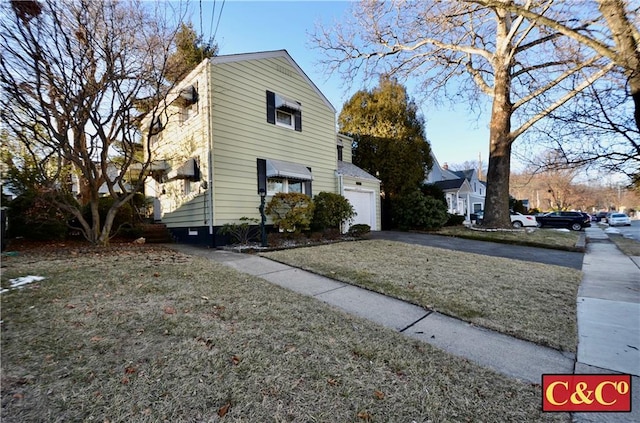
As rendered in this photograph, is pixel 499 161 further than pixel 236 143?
Yes

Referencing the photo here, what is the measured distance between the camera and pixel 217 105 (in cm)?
882

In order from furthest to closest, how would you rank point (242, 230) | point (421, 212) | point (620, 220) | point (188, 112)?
point (620, 220) < point (421, 212) < point (188, 112) < point (242, 230)

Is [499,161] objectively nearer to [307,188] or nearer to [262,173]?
[307,188]

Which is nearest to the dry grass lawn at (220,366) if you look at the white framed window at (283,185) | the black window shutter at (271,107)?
the white framed window at (283,185)

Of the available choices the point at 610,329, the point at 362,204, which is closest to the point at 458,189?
the point at 362,204

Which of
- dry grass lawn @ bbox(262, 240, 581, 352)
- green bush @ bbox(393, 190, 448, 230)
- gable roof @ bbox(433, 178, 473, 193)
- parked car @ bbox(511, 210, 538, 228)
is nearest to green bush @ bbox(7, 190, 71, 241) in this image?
dry grass lawn @ bbox(262, 240, 581, 352)

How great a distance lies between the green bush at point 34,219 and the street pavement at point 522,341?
6218mm

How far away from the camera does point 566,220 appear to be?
21.2 m

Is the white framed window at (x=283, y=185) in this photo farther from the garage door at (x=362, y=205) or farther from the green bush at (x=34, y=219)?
the green bush at (x=34, y=219)

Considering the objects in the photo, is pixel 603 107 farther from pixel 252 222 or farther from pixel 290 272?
pixel 252 222

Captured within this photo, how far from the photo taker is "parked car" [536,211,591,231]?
20.7 meters

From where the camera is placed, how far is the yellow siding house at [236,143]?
8789mm

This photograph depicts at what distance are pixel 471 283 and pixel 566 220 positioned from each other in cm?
2235

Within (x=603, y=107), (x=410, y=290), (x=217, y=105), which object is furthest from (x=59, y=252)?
(x=603, y=107)
